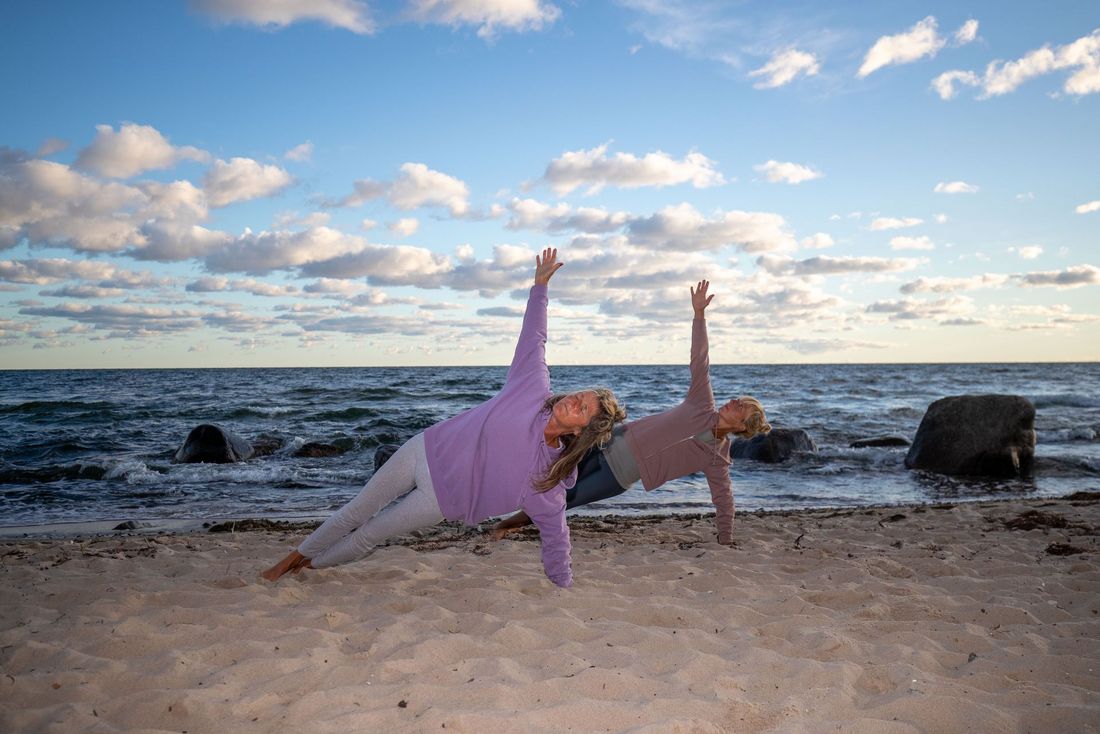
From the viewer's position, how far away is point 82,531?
8094 mm

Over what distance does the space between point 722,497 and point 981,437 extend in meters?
9.21

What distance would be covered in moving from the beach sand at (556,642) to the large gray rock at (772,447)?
27.1 ft

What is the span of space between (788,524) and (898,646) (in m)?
4.08

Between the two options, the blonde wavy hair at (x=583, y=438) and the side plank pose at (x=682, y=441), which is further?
the side plank pose at (x=682, y=441)

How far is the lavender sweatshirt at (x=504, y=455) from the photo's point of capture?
421cm

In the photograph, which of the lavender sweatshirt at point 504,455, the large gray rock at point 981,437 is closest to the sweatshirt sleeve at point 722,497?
the lavender sweatshirt at point 504,455

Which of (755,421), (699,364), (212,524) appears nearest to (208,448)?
(212,524)

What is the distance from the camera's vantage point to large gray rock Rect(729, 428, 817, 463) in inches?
571

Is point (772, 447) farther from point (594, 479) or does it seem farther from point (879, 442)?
point (594, 479)

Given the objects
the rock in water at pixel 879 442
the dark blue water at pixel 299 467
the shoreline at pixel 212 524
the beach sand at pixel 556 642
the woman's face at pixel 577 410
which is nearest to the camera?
the beach sand at pixel 556 642

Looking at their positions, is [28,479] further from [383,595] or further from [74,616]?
[383,595]

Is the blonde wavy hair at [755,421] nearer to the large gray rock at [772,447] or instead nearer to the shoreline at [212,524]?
the shoreline at [212,524]

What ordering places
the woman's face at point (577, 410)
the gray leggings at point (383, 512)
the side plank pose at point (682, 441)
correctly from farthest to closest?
the side plank pose at point (682, 441), the gray leggings at point (383, 512), the woman's face at point (577, 410)

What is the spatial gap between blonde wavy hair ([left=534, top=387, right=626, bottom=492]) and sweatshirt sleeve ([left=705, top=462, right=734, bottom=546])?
2300 millimetres
